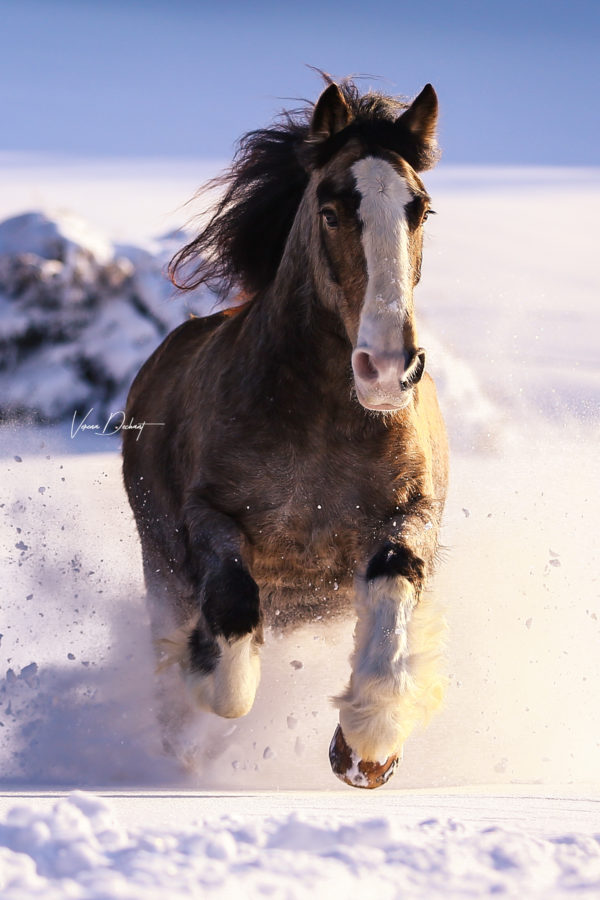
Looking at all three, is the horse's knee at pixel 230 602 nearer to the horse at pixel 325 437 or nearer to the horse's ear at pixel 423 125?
the horse at pixel 325 437

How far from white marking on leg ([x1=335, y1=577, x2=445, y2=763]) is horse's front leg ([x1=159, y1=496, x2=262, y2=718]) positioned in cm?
32

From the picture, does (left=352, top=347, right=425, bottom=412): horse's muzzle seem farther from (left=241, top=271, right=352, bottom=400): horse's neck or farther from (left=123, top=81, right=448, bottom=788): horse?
(left=241, top=271, right=352, bottom=400): horse's neck

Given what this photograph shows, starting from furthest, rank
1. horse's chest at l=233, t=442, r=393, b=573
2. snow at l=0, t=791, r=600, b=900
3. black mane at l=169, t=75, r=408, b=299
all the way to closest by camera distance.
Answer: black mane at l=169, t=75, r=408, b=299, horse's chest at l=233, t=442, r=393, b=573, snow at l=0, t=791, r=600, b=900

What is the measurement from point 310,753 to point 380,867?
2527mm

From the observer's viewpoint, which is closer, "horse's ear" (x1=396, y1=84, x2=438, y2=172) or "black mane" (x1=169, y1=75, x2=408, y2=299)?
"horse's ear" (x1=396, y1=84, x2=438, y2=172)

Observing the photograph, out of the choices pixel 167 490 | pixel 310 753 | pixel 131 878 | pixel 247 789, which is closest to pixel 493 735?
pixel 310 753

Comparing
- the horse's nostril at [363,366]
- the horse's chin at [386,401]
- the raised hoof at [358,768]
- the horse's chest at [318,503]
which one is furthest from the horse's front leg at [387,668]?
the horse's nostril at [363,366]

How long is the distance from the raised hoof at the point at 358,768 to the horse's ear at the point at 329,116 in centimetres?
196

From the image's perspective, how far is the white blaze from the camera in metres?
2.90

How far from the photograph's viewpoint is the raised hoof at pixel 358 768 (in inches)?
125

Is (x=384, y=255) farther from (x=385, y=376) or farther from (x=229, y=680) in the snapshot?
(x=229, y=680)

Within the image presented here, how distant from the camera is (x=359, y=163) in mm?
3166

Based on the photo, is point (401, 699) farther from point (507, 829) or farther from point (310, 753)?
point (310, 753)

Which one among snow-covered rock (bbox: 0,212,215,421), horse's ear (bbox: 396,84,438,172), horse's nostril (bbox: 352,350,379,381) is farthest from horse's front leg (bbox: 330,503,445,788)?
snow-covered rock (bbox: 0,212,215,421)
